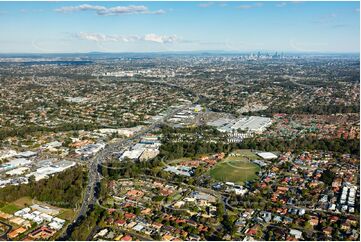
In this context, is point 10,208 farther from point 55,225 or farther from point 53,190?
point 55,225

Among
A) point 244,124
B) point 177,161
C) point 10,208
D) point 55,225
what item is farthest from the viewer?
point 244,124

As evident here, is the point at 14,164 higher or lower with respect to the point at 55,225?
higher

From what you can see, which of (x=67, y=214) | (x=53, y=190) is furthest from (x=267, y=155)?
(x=67, y=214)

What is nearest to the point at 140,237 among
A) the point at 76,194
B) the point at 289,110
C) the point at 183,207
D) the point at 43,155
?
the point at 183,207

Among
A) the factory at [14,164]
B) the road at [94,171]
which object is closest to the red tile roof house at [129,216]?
the road at [94,171]

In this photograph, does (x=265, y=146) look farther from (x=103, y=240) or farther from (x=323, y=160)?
(x=103, y=240)

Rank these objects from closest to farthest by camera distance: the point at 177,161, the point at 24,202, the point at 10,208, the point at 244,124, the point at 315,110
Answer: the point at 10,208 → the point at 24,202 → the point at 177,161 → the point at 244,124 → the point at 315,110

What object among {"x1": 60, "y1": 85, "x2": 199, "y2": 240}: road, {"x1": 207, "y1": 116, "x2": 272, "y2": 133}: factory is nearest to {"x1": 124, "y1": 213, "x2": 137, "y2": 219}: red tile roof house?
{"x1": 60, "y1": 85, "x2": 199, "y2": 240}: road

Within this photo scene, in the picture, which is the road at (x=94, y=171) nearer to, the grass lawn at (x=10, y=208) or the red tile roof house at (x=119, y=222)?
the red tile roof house at (x=119, y=222)

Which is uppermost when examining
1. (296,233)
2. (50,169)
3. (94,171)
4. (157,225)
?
(50,169)
